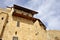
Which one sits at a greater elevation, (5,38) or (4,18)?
(4,18)

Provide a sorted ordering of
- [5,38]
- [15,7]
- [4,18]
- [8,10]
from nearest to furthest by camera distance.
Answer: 1. [5,38]
2. [4,18]
3. [8,10]
4. [15,7]

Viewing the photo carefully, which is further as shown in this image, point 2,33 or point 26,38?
point 26,38

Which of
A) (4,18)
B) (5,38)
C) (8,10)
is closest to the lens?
(5,38)

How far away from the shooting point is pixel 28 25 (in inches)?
1145

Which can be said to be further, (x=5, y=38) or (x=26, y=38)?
(x=26, y=38)

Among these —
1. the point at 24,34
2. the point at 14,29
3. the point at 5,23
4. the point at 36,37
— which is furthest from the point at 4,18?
the point at 36,37

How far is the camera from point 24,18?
29.4 meters

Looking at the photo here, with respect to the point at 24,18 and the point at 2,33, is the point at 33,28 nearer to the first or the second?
the point at 24,18

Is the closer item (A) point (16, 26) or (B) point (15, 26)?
(B) point (15, 26)

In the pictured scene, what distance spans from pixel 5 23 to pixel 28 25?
17.9ft

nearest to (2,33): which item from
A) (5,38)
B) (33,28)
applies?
(5,38)

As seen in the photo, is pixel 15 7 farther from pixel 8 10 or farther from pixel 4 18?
pixel 4 18

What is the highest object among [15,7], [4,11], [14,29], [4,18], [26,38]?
[15,7]

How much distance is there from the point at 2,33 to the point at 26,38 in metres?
5.38
